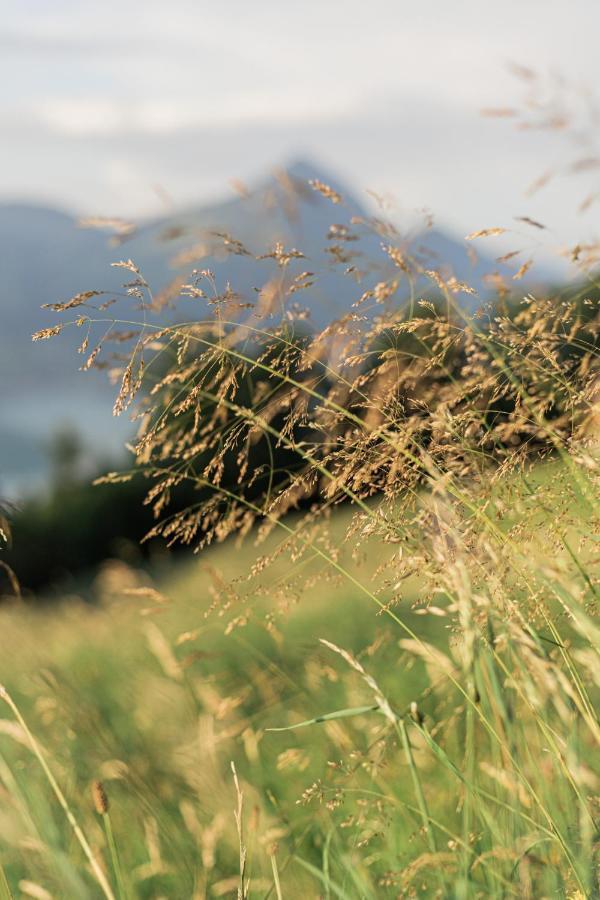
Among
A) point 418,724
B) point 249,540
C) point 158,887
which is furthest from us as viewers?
point 249,540

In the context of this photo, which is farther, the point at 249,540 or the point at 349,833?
the point at 249,540

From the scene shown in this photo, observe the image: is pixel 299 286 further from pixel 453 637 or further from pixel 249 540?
pixel 249 540

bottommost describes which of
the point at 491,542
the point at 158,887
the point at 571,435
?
the point at 158,887

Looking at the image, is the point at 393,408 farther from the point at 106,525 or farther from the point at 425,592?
the point at 106,525

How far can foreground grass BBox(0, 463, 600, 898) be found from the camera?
4.40 ft

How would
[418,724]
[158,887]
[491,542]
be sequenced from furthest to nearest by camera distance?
[158,887] → [491,542] → [418,724]

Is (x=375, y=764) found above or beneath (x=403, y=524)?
beneath

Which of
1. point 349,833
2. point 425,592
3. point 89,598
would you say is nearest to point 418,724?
point 425,592

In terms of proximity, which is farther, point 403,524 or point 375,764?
point 403,524

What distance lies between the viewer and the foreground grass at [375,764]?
52.7 inches

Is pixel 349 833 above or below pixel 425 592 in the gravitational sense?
below

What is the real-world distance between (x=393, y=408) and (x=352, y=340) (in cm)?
16

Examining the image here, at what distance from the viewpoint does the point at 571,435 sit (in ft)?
5.94

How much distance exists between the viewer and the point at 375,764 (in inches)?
59.1
